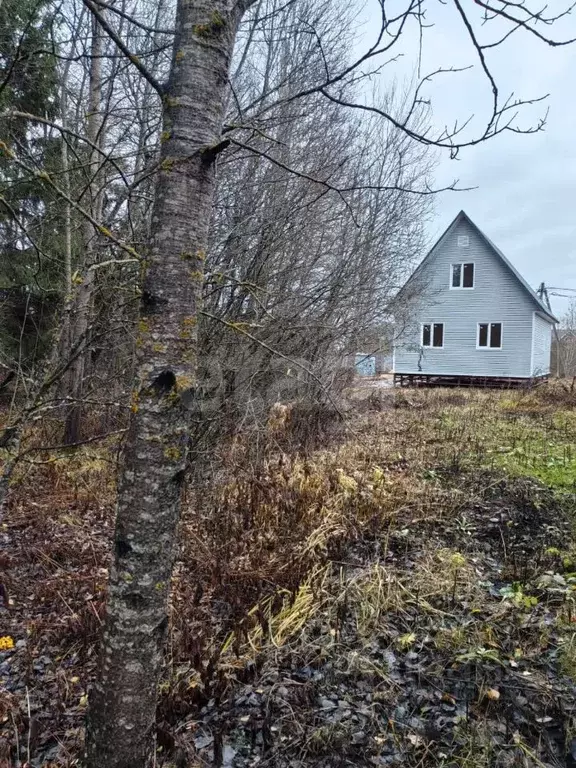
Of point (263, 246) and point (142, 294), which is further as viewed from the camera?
point (263, 246)

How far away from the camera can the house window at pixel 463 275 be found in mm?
18375

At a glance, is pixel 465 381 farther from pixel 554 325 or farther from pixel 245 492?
pixel 245 492

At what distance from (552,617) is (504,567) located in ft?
2.00

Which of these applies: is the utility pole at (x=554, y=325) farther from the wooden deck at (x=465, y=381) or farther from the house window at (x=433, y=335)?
the house window at (x=433, y=335)

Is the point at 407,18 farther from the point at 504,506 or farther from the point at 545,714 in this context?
the point at 504,506

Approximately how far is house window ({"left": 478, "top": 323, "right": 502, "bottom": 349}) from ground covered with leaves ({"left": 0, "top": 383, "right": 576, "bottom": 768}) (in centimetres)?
1381

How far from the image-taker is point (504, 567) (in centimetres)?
346

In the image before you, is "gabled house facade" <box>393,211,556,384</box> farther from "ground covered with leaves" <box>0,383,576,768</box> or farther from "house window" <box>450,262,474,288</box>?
"ground covered with leaves" <box>0,383,576,768</box>

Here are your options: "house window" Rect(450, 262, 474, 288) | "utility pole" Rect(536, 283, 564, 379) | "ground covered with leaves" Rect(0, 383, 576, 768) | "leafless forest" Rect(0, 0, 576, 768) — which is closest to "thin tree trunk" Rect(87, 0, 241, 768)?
"leafless forest" Rect(0, 0, 576, 768)

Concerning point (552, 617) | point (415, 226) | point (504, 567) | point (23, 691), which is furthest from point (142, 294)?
point (415, 226)

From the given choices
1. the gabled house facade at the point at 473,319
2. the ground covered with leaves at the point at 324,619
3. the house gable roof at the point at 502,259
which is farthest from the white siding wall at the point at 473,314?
the ground covered with leaves at the point at 324,619

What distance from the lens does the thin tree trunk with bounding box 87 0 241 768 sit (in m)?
1.41

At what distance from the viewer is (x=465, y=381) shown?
61.0 ft

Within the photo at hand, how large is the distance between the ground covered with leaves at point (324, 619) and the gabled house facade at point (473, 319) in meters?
13.6
